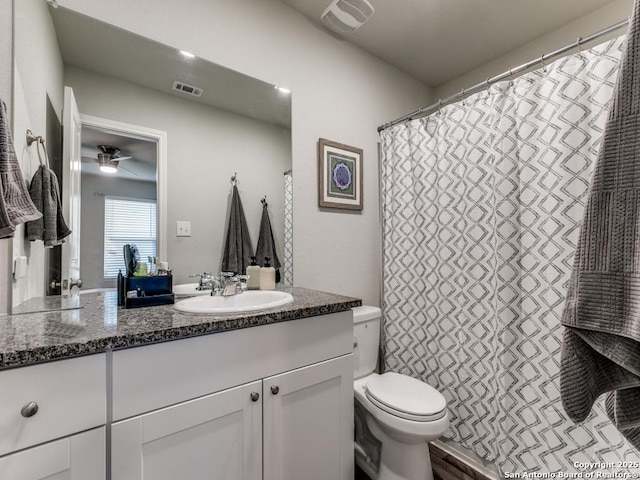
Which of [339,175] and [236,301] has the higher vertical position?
[339,175]

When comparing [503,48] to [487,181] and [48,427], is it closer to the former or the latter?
[487,181]

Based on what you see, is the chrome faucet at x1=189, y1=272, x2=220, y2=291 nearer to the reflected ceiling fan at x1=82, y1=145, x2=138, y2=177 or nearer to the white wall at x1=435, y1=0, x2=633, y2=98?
the reflected ceiling fan at x1=82, y1=145, x2=138, y2=177

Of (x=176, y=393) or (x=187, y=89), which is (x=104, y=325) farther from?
(x=187, y=89)

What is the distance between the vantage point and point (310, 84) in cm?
182

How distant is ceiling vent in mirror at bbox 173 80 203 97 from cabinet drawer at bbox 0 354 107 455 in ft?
3.98

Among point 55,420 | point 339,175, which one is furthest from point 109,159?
point 339,175

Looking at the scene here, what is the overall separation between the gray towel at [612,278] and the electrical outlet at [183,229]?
1.38 metres

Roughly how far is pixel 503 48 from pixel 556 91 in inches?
40.8

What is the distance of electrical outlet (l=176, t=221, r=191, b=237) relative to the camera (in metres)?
1.38

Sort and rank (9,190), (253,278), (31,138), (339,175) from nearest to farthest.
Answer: (9,190)
(31,138)
(253,278)
(339,175)

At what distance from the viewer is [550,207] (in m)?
1.32

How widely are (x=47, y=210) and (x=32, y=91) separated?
0.43 m

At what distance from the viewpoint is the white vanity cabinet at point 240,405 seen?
784 mm

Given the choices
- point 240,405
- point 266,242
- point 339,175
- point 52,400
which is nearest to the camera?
point 52,400
